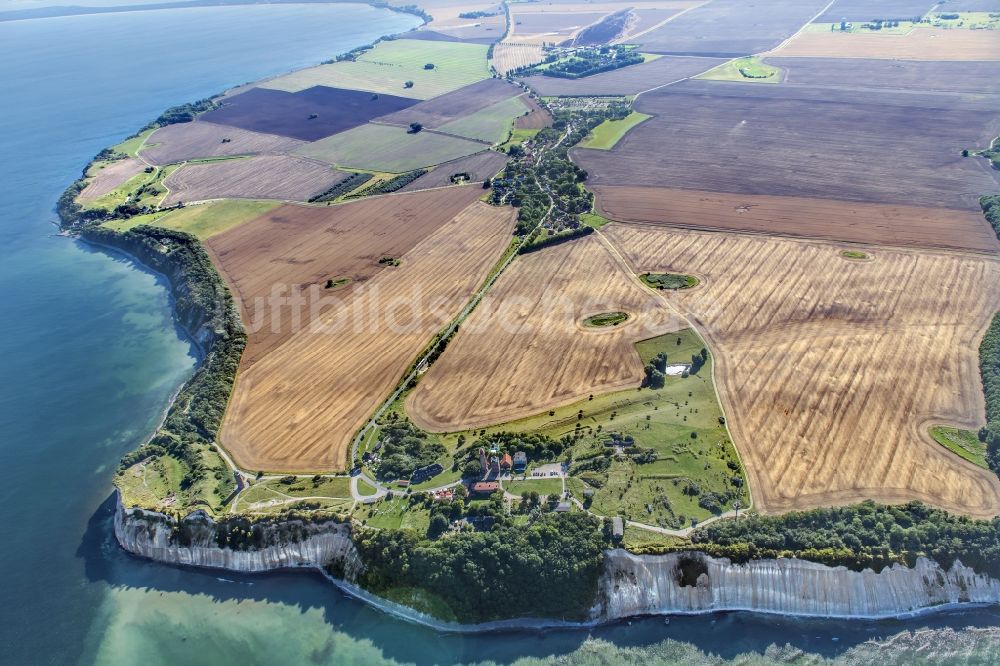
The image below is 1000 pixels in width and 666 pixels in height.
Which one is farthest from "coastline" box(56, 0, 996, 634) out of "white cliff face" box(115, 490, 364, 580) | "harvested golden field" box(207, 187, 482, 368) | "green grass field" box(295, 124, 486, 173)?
"green grass field" box(295, 124, 486, 173)

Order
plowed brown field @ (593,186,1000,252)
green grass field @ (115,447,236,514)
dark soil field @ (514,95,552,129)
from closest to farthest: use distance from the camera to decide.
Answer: green grass field @ (115,447,236,514), plowed brown field @ (593,186,1000,252), dark soil field @ (514,95,552,129)

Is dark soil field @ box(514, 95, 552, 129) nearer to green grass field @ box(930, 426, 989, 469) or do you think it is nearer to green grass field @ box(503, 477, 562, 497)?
green grass field @ box(503, 477, 562, 497)

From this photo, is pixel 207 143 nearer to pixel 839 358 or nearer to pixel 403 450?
pixel 403 450

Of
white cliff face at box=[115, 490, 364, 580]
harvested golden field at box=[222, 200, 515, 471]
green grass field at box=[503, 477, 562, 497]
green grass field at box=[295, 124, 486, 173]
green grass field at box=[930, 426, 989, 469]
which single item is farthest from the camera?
green grass field at box=[295, 124, 486, 173]

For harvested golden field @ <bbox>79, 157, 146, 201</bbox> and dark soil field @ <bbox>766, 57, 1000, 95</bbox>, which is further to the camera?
dark soil field @ <bbox>766, 57, 1000, 95</bbox>

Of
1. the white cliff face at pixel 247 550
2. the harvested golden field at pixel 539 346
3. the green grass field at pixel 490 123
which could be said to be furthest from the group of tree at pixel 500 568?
the green grass field at pixel 490 123

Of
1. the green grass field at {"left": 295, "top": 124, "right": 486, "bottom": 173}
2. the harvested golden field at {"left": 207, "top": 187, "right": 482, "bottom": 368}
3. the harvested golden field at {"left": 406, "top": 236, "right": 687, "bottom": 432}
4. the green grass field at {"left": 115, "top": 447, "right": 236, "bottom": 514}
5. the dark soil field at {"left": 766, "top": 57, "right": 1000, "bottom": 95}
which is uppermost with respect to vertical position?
the dark soil field at {"left": 766, "top": 57, "right": 1000, "bottom": 95}
